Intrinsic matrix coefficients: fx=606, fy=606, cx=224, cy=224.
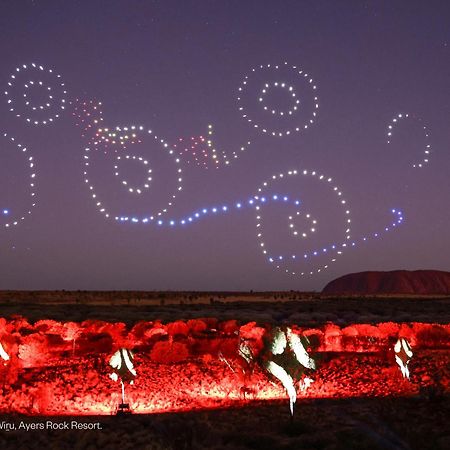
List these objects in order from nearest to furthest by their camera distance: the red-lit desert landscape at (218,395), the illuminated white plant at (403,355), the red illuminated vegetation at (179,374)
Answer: the red-lit desert landscape at (218,395) < the red illuminated vegetation at (179,374) < the illuminated white plant at (403,355)

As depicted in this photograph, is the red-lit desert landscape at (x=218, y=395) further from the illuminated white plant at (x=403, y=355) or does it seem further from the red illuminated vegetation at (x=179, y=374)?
the illuminated white plant at (x=403, y=355)

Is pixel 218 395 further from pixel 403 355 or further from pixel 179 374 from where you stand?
pixel 403 355

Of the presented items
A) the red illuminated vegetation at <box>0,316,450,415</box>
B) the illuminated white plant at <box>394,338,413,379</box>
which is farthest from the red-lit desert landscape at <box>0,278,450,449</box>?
the illuminated white plant at <box>394,338,413,379</box>

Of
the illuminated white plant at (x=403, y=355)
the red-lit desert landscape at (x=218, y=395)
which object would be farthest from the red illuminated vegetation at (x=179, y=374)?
the illuminated white plant at (x=403, y=355)

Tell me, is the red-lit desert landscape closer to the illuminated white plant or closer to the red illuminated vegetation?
the red illuminated vegetation

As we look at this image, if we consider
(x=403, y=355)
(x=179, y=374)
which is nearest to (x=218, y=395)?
(x=179, y=374)

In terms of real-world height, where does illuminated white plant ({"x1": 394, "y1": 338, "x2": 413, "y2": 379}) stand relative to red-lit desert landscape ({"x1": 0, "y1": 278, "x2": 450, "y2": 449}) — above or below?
above

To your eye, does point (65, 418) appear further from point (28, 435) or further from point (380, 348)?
point (380, 348)

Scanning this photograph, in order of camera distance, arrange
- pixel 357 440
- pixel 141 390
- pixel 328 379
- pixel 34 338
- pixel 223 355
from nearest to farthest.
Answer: pixel 357 440 → pixel 141 390 → pixel 328 379 → pixel 223 355 → pixel 34 338

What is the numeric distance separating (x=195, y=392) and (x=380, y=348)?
6426mm

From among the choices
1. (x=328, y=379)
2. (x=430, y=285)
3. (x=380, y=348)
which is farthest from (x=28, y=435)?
(x=430, y=285)

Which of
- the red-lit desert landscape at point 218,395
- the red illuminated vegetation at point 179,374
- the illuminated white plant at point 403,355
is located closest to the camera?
the red-lit desert landscape at point 218,395

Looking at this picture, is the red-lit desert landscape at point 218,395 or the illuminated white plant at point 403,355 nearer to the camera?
the red-lit desert landscape at point 218,395

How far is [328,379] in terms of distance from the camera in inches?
475
